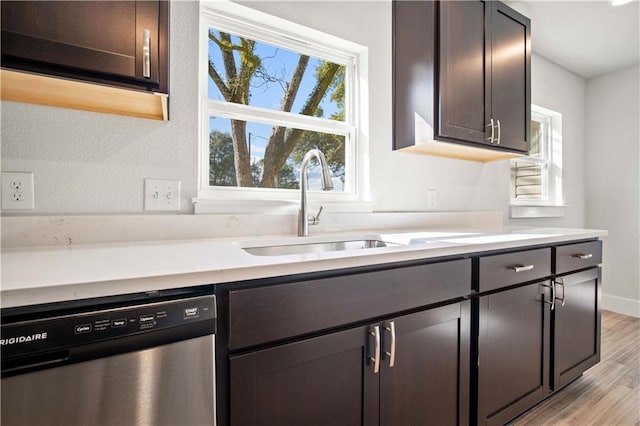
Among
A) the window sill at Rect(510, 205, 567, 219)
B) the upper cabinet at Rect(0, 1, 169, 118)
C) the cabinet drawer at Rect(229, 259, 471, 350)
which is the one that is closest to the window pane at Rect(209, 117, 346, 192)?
the upper cabinet at Rect(0, 1, 169, 118)

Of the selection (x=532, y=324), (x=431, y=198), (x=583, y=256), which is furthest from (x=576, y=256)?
(x=431, y=198)

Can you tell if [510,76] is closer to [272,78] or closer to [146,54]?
[272,78]

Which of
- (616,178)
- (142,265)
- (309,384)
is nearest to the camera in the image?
(142,265)

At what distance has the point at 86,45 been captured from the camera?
833 mm

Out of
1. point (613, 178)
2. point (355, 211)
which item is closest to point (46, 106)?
point (355, 211)

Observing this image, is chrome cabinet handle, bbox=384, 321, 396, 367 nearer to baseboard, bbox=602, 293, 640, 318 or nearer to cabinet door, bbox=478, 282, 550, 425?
cabinet door, bbox=478, 282, 550, 425

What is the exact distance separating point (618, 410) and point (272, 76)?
2.47 metres

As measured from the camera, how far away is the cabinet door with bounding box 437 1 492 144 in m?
1.54

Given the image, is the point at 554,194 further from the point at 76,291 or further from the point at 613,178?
the point at 76,291

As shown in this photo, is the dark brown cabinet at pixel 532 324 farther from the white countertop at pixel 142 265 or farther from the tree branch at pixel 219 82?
the tree branch at pixel 219 82

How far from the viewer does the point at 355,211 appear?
66.2 inches

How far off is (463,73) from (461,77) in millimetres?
27

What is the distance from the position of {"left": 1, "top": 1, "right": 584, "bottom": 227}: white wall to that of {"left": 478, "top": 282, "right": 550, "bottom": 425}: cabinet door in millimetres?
773

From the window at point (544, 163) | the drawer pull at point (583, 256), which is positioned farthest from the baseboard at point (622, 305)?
the drawer pull at point (583, 256)
